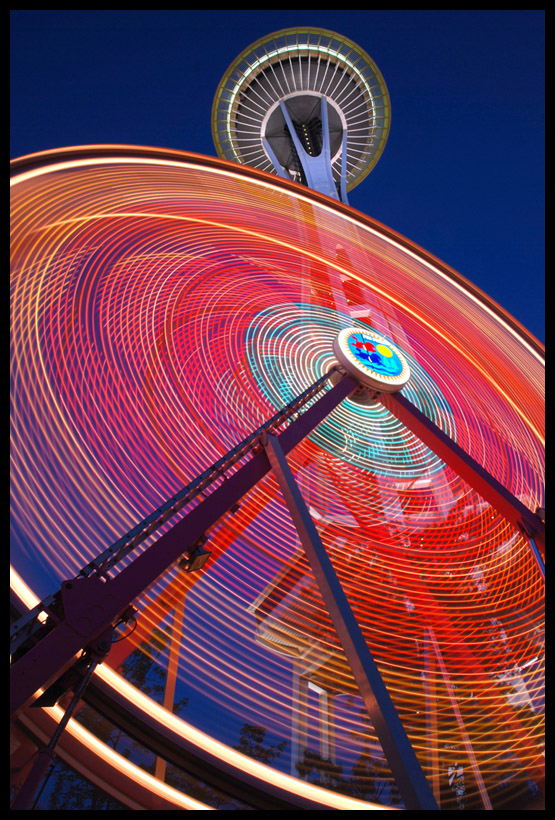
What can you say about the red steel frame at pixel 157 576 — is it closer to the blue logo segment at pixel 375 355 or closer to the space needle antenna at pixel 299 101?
the blue logo segment at pixel 375 355

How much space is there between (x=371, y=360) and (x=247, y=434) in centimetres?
199

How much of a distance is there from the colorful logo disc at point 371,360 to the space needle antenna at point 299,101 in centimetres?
1855

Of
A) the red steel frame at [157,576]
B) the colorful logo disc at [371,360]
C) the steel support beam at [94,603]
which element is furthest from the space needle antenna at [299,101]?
the steel support beam at [94,603]

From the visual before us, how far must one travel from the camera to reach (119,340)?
20.0 feet

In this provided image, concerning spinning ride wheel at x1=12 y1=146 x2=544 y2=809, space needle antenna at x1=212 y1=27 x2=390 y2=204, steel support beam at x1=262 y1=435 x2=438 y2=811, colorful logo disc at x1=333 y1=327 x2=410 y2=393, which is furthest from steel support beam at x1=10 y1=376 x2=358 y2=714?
space needle antenna at x1=212 y1=27 x2=390 y2=204

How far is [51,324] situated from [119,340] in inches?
35.3

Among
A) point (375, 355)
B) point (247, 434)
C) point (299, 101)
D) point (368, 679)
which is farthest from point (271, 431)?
point (299, 101)

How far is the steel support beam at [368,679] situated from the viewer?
240cm

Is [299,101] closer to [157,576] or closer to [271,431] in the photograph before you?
[271,431]

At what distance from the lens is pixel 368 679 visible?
284 centimetres

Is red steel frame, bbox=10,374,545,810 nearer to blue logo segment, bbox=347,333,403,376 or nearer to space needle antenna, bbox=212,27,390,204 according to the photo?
blue logo segment, bbox=347,333,403,376
